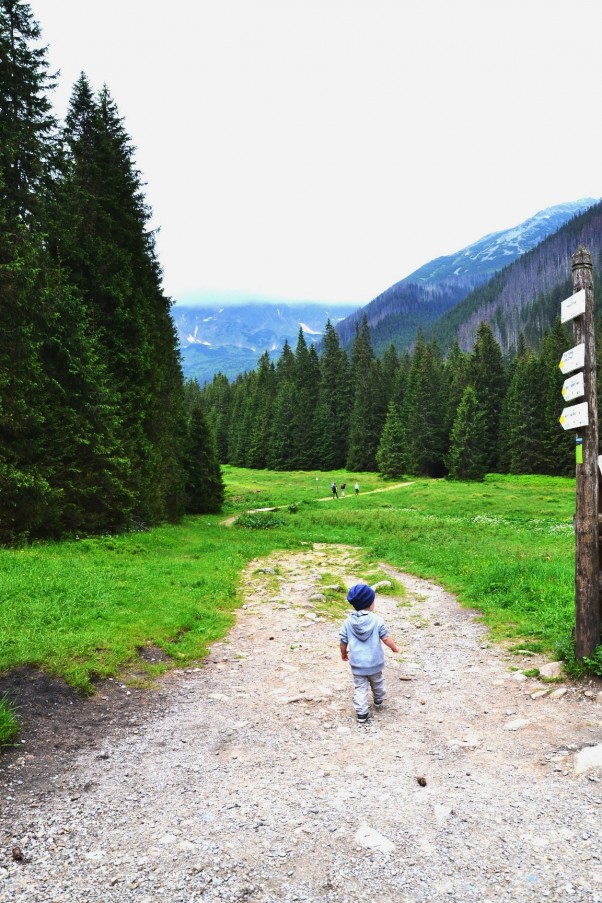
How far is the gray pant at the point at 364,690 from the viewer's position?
630 cm

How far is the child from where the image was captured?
6.50 metres

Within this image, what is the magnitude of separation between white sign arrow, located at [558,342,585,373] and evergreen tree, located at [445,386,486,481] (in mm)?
54543

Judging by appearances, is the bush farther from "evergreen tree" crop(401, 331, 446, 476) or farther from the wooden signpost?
"evergreen tree" crop(401, 331, 446, 476)

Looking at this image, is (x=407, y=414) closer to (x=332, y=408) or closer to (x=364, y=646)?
(x=332, y=408)

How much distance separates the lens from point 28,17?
54.4ft

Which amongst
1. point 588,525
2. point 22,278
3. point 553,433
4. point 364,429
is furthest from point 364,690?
point 364,429

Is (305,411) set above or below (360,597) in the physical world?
above

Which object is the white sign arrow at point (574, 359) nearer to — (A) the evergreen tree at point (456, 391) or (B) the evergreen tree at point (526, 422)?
(B) the evergreen tree at point (526, 422)

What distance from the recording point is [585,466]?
696 centimetres

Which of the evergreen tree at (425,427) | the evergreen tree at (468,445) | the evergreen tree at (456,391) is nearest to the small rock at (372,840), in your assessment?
the evergreen tree at (468,445)

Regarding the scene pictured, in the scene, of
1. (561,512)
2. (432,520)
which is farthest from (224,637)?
(561,512)

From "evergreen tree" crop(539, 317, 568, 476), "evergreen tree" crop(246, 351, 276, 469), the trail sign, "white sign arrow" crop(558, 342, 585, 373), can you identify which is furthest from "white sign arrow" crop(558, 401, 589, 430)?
"evergreen tree" crop(246, 351, 276, 469)

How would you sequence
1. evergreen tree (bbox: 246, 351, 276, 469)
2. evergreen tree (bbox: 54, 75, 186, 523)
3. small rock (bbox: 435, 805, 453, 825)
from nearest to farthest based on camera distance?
small rock (bbox: 435, 805, 453, 825) < evergreen tree (bbox: 54, 75, 186, 523) < evergreen tree (bbox: 246, 351, 276, 469)

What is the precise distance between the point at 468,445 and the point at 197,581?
52.3 m
